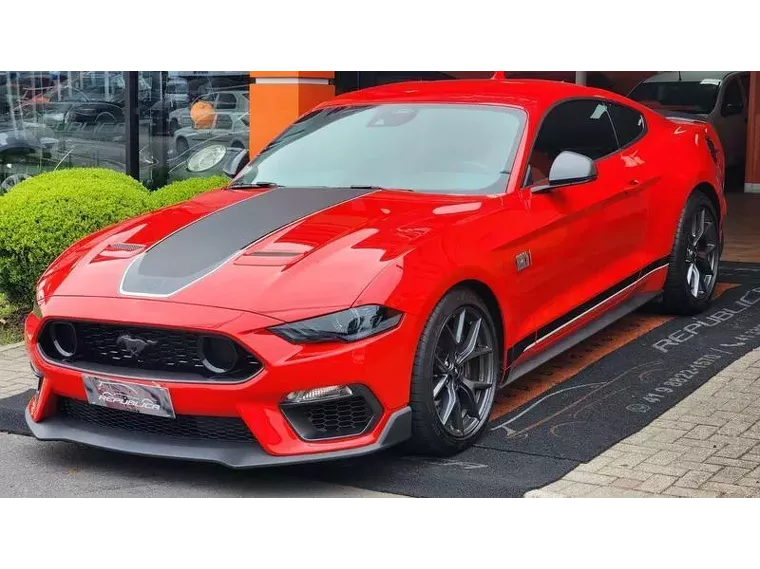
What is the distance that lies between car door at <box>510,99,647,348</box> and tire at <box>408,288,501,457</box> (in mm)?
365

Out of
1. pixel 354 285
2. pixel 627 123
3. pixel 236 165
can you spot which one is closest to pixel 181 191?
pixel 236 165

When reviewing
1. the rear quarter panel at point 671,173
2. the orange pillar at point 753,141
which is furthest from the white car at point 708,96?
the rear quarter panel at point 671,173

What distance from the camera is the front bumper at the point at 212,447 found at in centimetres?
467

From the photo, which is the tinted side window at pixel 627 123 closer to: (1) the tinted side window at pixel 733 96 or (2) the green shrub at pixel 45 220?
(2) the green shrub at pixel 45 220

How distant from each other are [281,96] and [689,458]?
6.35 m

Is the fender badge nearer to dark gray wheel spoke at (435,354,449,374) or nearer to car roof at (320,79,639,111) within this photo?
dark gray wheel spoke at (435,354,449,374)

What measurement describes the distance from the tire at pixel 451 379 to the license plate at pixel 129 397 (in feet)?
3.33

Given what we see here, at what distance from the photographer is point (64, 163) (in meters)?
12.6

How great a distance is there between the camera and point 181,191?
8.91m

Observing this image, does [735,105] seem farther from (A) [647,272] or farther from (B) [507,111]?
(B) [507,111]

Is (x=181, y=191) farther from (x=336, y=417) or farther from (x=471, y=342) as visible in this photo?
(x=336, y=417)

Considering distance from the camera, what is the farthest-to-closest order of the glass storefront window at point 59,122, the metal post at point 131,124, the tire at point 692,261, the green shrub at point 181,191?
the glass storefront window at point 59,122 → the metal post at point 131,124 → the green shrub at point 181,191 → the tire at point 692,261

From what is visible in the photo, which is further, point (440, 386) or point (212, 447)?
point (440, 386)
